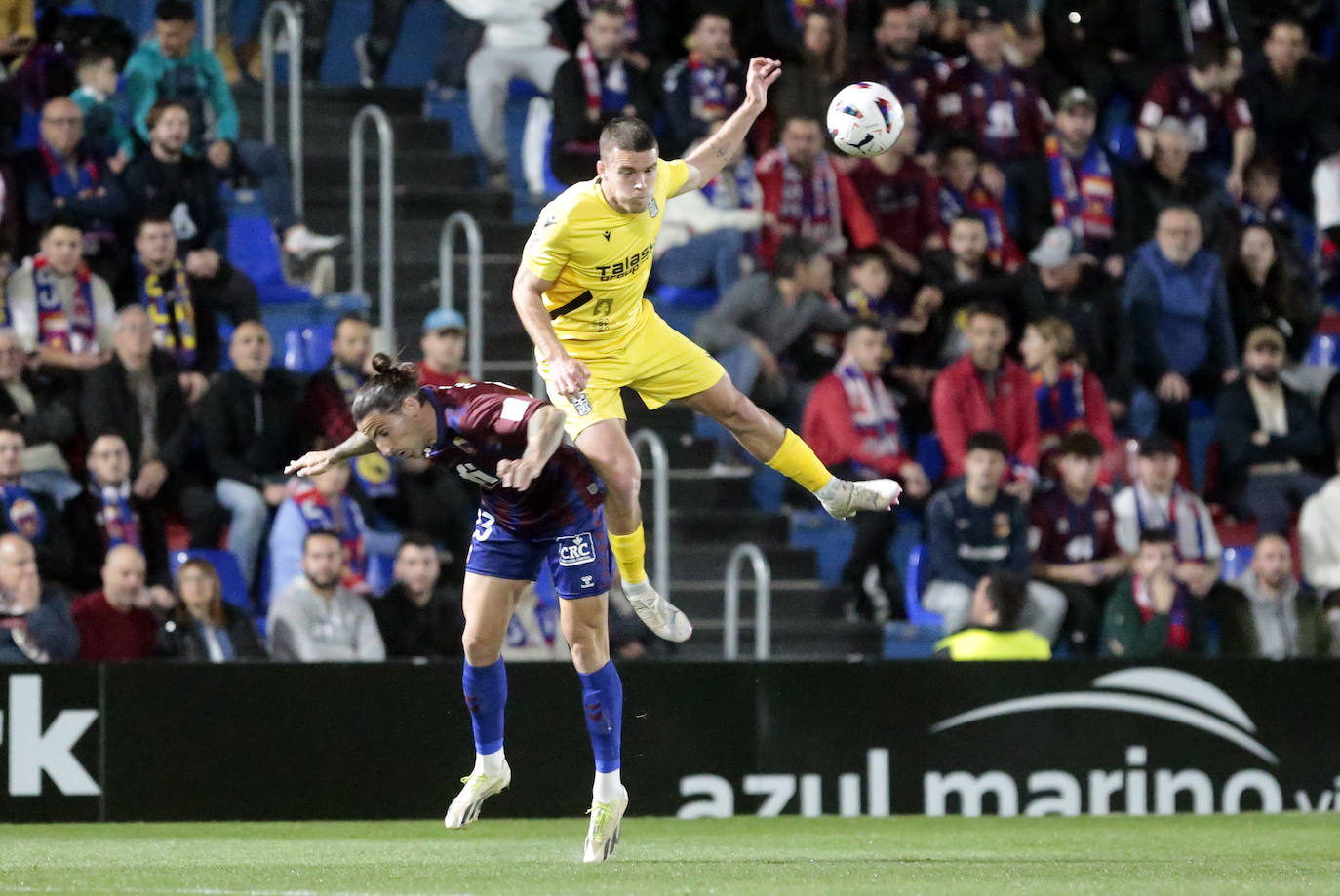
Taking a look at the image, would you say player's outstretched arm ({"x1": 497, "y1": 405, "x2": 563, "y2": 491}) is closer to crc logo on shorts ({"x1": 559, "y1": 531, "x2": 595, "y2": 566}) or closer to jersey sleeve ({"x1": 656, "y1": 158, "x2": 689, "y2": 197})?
crc logo on shorts ({"x1": 559, "y1": 531, "x2": 595, "y2": 566})

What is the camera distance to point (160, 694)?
38.0ft

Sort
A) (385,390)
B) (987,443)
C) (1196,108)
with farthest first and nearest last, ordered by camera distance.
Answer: (1196,108)
(987,443)
(385,390)

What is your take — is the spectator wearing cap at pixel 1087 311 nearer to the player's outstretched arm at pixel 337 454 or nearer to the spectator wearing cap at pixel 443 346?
the spectator wearing cap at pixel 443 346

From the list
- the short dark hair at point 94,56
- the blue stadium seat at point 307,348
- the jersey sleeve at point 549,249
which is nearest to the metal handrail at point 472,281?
the blue stadium seat at point 307,348

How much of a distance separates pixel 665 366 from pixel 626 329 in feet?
0.74

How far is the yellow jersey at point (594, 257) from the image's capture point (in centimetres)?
929

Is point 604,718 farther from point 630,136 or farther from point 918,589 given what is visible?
point 918,589

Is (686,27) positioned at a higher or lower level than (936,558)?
higher

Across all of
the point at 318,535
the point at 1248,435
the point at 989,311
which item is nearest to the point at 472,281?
the point at 318,535

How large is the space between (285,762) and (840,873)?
13.7ft

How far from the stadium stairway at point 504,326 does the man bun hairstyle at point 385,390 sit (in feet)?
18.9

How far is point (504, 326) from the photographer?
1542 cm

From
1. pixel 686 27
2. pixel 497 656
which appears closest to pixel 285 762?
pixel 497 656

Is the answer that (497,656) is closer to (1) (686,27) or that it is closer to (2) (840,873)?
(2) (840,873)
